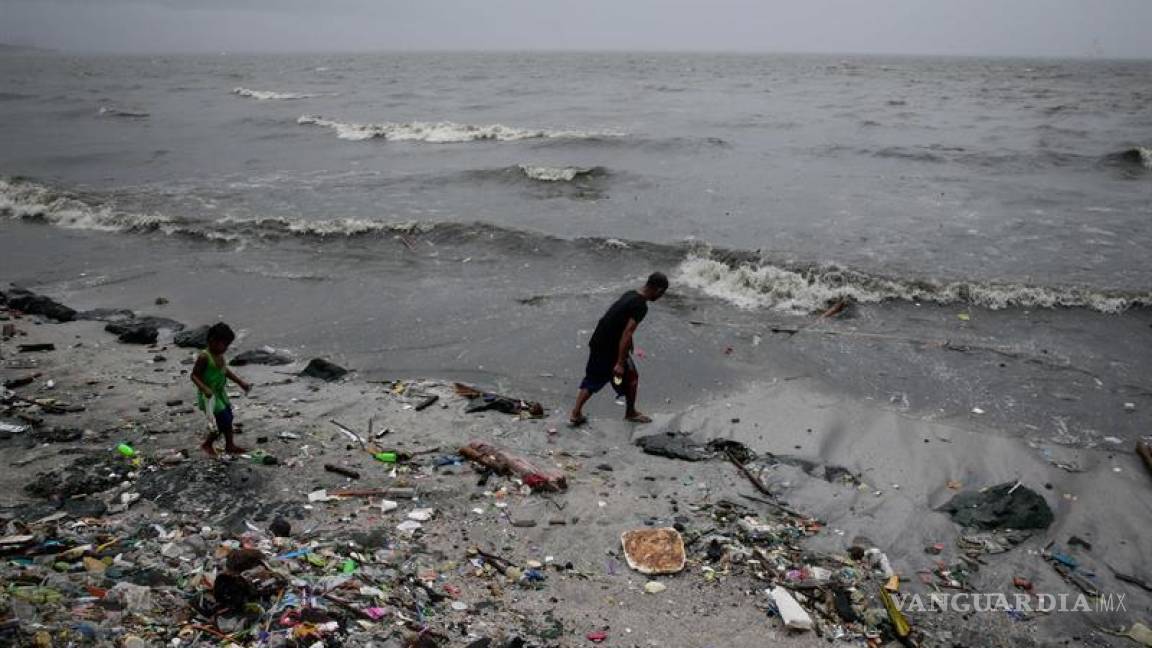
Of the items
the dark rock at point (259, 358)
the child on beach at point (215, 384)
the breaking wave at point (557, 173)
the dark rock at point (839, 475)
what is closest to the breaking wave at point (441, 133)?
the breaking wave at point (557, 173)

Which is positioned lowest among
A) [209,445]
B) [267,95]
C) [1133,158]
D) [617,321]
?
[209,445]

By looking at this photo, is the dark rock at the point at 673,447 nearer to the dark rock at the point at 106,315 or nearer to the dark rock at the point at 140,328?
the dark rock at the point at 140,328

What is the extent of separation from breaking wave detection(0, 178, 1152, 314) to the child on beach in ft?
26.1

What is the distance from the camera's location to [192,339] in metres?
9.24

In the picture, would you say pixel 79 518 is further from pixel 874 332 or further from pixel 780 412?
pixel 874 332

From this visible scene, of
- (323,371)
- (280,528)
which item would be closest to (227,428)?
(280,528)

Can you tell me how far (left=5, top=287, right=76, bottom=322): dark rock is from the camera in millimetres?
10102

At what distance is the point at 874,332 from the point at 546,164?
14864 millimetres

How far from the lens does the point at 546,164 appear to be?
2281cm

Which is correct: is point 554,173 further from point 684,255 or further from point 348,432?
point 348,432

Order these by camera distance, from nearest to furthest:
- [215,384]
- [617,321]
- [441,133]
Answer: [215,384] < [617,321] < [441,133]

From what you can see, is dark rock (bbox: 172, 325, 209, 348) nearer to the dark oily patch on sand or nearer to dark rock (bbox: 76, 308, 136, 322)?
dark rock (bbox: 76, 308, 136, 322)

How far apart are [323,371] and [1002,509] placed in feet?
24.3

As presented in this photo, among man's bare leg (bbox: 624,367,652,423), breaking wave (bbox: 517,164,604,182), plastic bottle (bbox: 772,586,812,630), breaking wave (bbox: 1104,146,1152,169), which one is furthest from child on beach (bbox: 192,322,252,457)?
breaking wave (bbox: 1104,146,1152,169)
